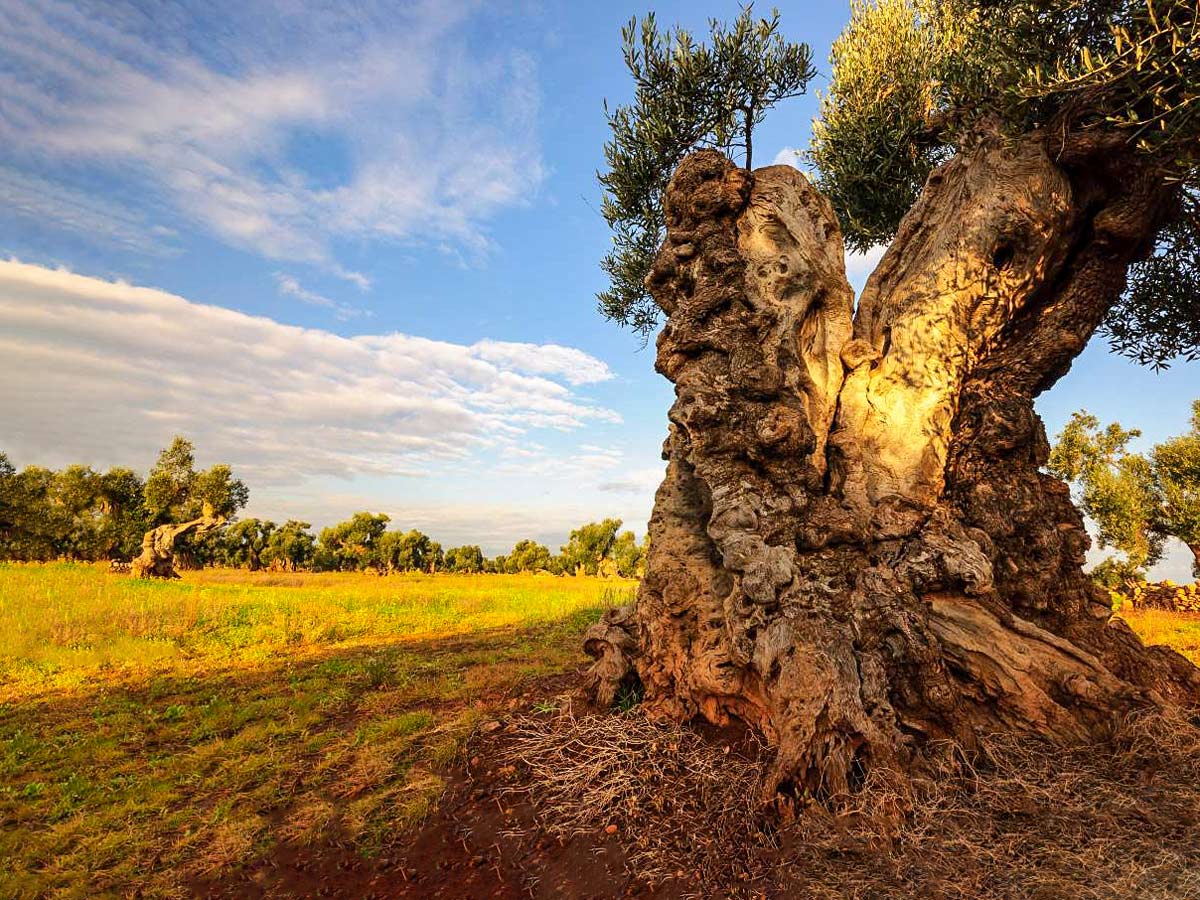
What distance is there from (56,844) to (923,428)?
10726 mm

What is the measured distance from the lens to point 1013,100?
23.2ft

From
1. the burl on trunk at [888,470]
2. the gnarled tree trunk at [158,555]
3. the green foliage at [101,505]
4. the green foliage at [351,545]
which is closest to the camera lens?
the burl on trunk at [888,470]

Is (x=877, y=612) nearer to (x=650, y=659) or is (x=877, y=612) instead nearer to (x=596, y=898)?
(x=650, y=659)

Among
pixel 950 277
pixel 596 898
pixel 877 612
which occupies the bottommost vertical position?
pixel 596 898

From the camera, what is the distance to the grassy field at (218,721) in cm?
602

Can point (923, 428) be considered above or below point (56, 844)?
above

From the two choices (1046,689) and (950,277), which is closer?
(1046,689)

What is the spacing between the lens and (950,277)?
25.0 feet

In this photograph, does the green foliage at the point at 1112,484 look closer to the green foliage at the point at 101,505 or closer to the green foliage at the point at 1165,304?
the green foliage at the point at 1165,304

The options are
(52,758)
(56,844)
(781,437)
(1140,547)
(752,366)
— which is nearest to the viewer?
(56,844)

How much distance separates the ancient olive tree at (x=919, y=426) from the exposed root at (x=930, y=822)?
1.03 feet

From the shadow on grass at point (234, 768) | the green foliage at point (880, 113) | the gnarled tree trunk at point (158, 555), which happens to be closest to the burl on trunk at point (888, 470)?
the green foliage at point (880, 113)

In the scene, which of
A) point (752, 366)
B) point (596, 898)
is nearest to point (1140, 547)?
point (752, 366)

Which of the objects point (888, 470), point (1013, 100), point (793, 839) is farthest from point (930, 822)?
point (1013, 100)
